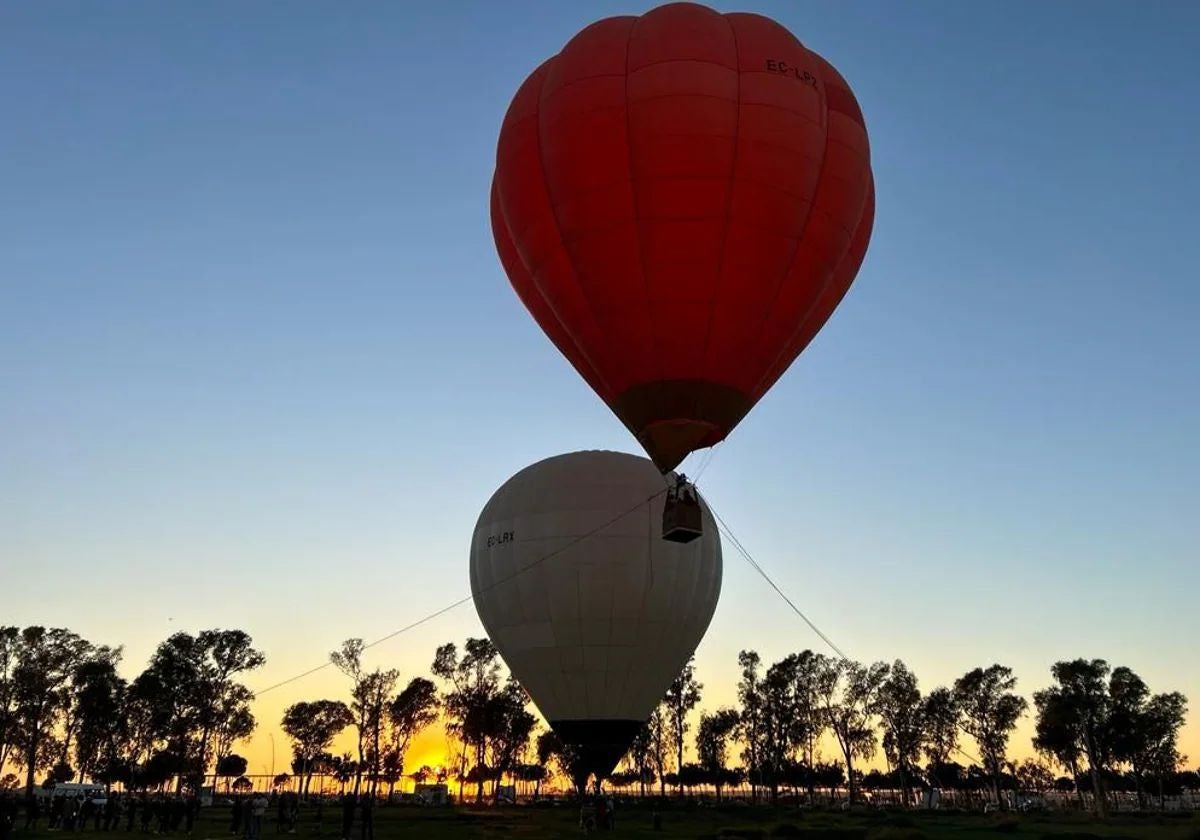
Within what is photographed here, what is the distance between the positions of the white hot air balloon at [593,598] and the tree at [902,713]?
4246cm

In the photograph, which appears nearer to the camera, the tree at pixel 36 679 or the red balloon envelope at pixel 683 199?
the red balloon envelope at pixel 683 199

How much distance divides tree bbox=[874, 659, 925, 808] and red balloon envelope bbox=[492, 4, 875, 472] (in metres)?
52.8

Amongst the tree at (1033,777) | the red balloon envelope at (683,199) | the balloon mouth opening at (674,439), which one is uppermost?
the red balloon envelope at (683,199)

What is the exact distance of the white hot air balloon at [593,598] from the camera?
898 inches

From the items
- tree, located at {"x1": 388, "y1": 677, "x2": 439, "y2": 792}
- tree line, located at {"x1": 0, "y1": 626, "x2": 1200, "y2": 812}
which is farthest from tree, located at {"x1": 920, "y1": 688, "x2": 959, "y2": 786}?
tree, located at {"x1": 388, "y1": 677, "x2": 439, "y2": 792}

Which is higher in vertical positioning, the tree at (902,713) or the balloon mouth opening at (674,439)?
the balloon mouth opening at (674,439)

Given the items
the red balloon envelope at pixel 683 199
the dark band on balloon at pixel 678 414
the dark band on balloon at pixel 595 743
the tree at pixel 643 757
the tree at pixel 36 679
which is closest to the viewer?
the red balloon envelope at pixel 683 199

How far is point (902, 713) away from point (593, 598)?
160 ft

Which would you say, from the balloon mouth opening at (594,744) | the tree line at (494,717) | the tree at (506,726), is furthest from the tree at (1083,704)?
the balloon mouth opening at (594,744)

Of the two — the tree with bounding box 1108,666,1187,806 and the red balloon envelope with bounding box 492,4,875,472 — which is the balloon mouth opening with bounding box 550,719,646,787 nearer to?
the red balloon envelope with bounding box 492,4,875,472

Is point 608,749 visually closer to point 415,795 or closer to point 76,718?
point 76,718

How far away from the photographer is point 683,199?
14.6m

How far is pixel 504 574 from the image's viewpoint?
24.5 metres

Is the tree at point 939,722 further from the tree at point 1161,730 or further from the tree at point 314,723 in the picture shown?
the tree at point 314,723
